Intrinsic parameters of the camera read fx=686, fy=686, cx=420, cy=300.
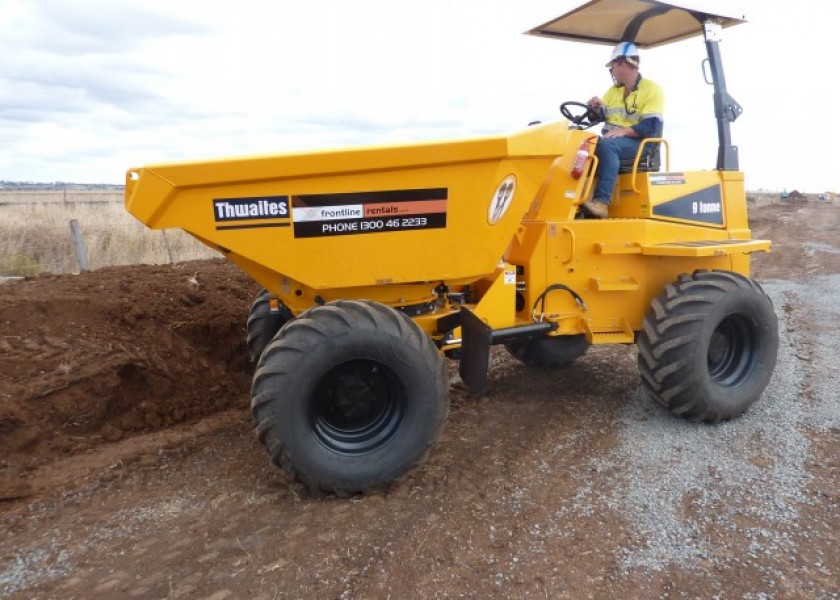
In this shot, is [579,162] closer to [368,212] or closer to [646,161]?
[646,161]

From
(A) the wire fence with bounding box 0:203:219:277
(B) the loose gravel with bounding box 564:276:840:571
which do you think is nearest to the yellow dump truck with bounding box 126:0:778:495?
(B) the loose gravel with bounding box 564:276:840:571

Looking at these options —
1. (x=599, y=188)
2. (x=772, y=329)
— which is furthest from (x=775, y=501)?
(x=599, y=188)

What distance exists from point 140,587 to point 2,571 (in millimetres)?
685

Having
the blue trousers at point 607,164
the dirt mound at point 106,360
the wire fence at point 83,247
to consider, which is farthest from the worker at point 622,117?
the wire fence at point 83,247

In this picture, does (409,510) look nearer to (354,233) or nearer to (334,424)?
(334,424)

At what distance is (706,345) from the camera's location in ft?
15.0

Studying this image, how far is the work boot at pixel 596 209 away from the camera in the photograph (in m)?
4.95

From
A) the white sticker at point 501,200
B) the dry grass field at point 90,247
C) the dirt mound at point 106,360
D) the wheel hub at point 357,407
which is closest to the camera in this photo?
the wheel hub at point 357,407

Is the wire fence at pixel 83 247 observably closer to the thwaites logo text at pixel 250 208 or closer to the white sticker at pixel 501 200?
the thwaites logo text at pixel 250 208

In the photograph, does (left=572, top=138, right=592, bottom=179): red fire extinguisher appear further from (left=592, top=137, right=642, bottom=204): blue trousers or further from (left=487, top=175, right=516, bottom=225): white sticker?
(left=487, top=175, right=516, bottom=225): white sticker

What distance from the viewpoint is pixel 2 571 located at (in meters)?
3.03

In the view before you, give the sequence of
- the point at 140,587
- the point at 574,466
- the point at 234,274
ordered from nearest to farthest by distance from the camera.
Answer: the point at 140,587, the point at 574,466, the point at 234,274

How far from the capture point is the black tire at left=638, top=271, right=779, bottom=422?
4.55m

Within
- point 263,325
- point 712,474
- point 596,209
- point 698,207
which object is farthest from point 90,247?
point 712,474
